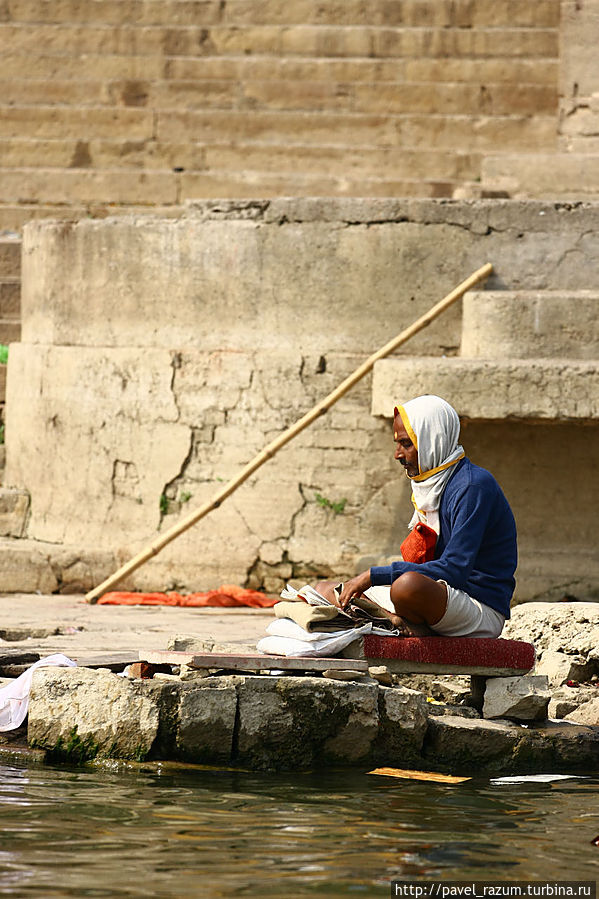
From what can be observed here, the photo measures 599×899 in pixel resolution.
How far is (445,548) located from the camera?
577cm

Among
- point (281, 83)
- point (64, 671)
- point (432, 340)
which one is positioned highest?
point (281, 83)

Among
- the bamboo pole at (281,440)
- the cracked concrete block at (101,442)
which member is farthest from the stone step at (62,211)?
the bamboo pole at (281,440)

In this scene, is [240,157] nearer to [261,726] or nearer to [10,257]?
[10,257]

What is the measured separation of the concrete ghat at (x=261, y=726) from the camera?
5.43 metres

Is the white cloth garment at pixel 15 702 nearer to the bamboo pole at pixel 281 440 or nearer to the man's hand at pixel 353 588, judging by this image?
the man's hand at pixel 353 588

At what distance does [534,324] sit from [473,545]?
11.0 ft

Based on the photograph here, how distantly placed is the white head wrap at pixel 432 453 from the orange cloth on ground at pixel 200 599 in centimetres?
325

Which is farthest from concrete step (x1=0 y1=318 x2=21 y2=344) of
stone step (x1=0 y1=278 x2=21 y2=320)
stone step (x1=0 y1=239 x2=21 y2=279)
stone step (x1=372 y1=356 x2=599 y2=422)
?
stone step (x1=372 y1=356 x2=599 y2=422)

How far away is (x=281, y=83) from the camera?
1211 centimetres

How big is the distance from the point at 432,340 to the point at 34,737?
432 cm

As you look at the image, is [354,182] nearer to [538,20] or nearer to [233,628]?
[538,20]

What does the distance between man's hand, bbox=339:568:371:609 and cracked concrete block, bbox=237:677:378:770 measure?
1.12 ft

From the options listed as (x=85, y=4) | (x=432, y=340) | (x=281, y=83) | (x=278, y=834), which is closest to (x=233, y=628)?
(x=432, y=340)

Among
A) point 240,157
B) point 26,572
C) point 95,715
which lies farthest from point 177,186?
point 95,715
